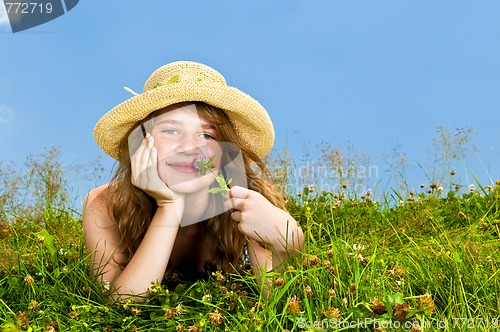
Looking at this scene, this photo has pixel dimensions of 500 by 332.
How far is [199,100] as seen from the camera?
3.97 meters

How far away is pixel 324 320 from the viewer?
2.76 m

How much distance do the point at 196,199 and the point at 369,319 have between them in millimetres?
1656

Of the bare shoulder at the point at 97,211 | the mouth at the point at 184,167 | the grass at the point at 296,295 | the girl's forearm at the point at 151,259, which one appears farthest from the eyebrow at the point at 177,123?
the grass at the point at 296,295

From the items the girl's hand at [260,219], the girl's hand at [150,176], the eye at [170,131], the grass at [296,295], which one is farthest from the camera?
the eye at [170,131]

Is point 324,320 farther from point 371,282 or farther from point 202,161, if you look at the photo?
point 202,161

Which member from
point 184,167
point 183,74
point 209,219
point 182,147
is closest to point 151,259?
point 184,167

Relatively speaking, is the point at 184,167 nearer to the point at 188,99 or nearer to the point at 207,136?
the point at 207,136

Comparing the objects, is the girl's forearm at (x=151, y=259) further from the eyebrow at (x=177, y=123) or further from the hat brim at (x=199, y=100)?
the hat brim at (x=199, y=100)

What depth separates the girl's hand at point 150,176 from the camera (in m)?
3.66

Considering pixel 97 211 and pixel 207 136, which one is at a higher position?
pixel 207 136

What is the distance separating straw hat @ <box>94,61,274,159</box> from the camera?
390cm

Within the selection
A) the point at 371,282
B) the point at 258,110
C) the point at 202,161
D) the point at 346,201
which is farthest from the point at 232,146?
the point at 346,201

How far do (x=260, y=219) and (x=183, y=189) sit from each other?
51cm

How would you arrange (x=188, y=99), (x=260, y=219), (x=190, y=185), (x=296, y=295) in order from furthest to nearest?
(x=188, y=99) → (x=190, y=185) → (x=260, y=219) → (x=296, y=295)
